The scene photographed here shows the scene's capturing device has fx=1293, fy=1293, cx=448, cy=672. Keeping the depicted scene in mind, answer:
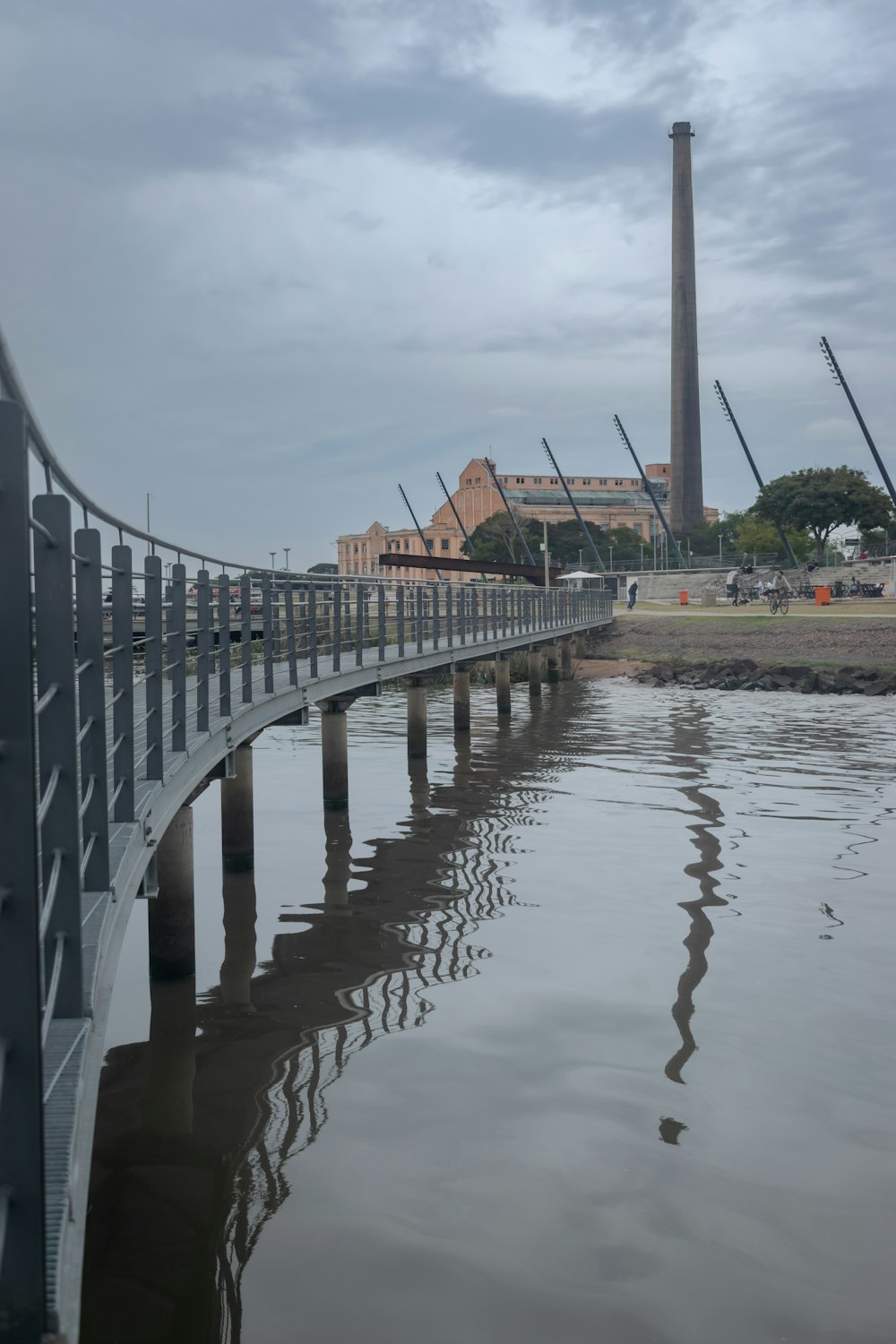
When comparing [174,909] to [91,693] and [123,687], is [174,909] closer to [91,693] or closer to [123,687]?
[123,687]

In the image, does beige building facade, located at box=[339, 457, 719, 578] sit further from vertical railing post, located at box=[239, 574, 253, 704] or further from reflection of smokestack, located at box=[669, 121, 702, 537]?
vertical railing post, located at box=[239, 574, 253, 704]

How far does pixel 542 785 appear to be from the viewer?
53.5 feet

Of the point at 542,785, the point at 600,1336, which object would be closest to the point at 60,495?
the point at 600,1336

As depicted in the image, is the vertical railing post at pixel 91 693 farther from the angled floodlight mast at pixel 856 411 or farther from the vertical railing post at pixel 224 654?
the angled floodlight mast at pixel 856 411

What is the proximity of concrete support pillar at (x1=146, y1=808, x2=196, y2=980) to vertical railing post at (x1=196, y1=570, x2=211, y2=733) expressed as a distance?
0.61m

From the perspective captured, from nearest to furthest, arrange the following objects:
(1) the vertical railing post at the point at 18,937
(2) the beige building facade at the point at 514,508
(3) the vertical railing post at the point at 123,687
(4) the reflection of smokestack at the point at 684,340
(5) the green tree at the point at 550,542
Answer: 1. (1) the vertical railing post at the point at 18,937
2. (3) the vertical railing post at the point at 123,687
3. (4) the reflection of smokestack at the point at 684,340
4. (5) the green tree at the point at 550,542
5. (2) the beige building facade at the point at 514,508

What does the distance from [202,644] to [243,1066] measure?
2614 mm

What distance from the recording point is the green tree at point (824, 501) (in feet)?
227

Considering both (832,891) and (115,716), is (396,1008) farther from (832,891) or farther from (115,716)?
(832,891)

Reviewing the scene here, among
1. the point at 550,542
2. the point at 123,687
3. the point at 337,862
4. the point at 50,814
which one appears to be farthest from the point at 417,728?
the point at 550,542

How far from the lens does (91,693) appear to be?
4113 mm

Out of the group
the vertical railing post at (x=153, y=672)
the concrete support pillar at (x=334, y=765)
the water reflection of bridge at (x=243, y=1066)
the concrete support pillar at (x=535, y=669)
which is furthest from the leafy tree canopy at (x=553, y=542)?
the vertical railing post at (x=153, y=672)

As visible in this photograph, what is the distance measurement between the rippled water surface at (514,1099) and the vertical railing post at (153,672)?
173cm

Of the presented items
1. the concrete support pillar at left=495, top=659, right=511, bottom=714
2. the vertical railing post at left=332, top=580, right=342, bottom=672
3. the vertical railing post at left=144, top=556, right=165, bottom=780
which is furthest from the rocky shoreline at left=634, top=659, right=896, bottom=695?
the vertical railing post at left=144, top=556, right=165, bottom=780
